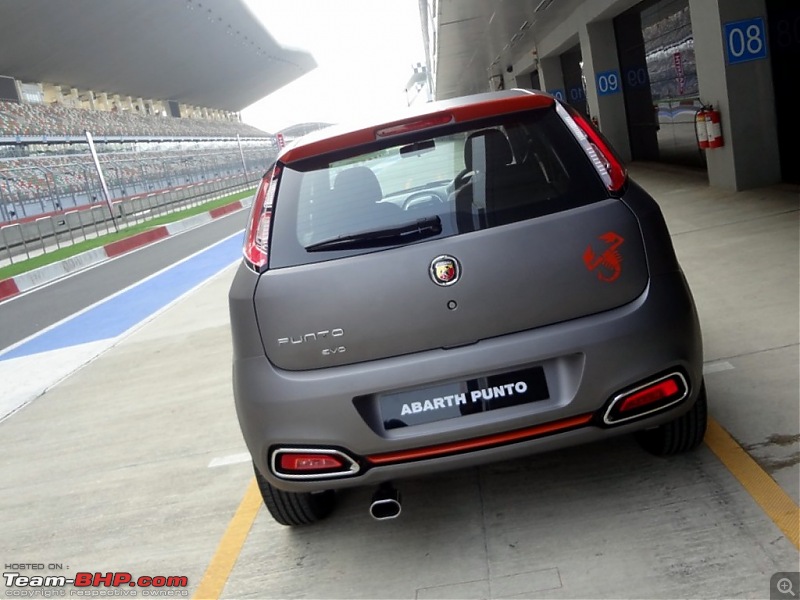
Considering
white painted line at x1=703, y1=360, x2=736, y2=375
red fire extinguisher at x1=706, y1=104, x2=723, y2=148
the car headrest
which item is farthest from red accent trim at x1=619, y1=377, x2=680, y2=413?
red fire extinguisher at x1=706, y1=104, x2=723, y2=148

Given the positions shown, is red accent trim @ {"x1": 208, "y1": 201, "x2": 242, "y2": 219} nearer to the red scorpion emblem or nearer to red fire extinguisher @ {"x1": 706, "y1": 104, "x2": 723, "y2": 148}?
red fire extinguisher @ {"x1": 706, "y1": 104, "x2": 723, "y2": 148}

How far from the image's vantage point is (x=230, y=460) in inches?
183

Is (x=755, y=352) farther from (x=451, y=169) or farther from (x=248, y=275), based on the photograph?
(x=248, y=275)

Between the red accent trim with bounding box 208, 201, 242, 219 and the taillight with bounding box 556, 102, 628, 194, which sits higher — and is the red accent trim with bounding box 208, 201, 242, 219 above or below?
below

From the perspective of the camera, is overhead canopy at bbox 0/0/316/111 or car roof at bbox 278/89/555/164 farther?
overhead canopy at bbox 0/0/316/111

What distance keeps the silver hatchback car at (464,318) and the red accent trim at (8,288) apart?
14781 mm

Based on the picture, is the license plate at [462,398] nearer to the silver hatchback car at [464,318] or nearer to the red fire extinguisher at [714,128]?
the silver hatchback car at [464,318]

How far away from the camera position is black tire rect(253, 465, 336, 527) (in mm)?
3447

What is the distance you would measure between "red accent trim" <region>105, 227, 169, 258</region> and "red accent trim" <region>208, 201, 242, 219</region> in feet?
18.4

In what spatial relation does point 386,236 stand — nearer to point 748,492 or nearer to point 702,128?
point 748,492

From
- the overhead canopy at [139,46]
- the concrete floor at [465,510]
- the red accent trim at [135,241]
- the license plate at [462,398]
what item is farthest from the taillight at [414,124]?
the overhead canopy at [139,46]

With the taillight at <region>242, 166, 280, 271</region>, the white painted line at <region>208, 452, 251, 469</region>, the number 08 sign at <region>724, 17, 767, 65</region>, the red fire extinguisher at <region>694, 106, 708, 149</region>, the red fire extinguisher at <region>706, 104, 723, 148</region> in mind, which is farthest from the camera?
the red fire extinguisher at <region>694, 106, 708, 149</region>

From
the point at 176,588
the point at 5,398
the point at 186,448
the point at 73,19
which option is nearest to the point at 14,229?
the point at 5,398

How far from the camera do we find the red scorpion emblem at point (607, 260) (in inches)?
115
